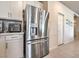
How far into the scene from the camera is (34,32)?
Result: 5207mm

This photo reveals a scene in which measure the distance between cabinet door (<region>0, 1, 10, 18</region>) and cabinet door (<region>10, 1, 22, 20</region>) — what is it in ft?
0.83

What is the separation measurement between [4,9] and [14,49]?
4.12ft

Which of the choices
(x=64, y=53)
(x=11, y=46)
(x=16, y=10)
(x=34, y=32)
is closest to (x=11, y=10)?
(x=16, y=10)

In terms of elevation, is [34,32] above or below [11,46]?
above

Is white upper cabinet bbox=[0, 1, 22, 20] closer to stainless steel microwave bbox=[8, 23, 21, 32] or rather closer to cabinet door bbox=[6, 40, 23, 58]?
stainless steel microwave bbox=[8, 23, 21, 32]

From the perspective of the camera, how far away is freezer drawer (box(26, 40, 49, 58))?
16.2ft

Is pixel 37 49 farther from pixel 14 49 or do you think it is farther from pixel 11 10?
pixel 11 10

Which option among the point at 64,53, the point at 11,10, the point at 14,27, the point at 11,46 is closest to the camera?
the point at 11,46

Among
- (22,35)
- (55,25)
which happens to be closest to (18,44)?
(22,35)

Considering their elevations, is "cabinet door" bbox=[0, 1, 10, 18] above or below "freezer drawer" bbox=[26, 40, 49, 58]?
above

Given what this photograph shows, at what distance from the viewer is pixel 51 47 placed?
7.74 metres

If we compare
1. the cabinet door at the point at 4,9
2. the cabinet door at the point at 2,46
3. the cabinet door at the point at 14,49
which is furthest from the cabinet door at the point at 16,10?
the cabinet door at the point at 2,46

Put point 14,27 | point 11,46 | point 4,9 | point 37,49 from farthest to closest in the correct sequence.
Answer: point 37,49, point 14,27, point 4,9, point 11,46

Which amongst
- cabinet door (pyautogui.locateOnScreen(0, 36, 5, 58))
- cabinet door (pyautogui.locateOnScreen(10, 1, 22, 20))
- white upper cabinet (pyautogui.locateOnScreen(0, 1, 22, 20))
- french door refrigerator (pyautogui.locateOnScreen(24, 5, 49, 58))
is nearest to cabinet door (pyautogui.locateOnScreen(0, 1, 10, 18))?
white upper cabinet (pyautogui.locateOnScreen(0, 1, 22, 20))
